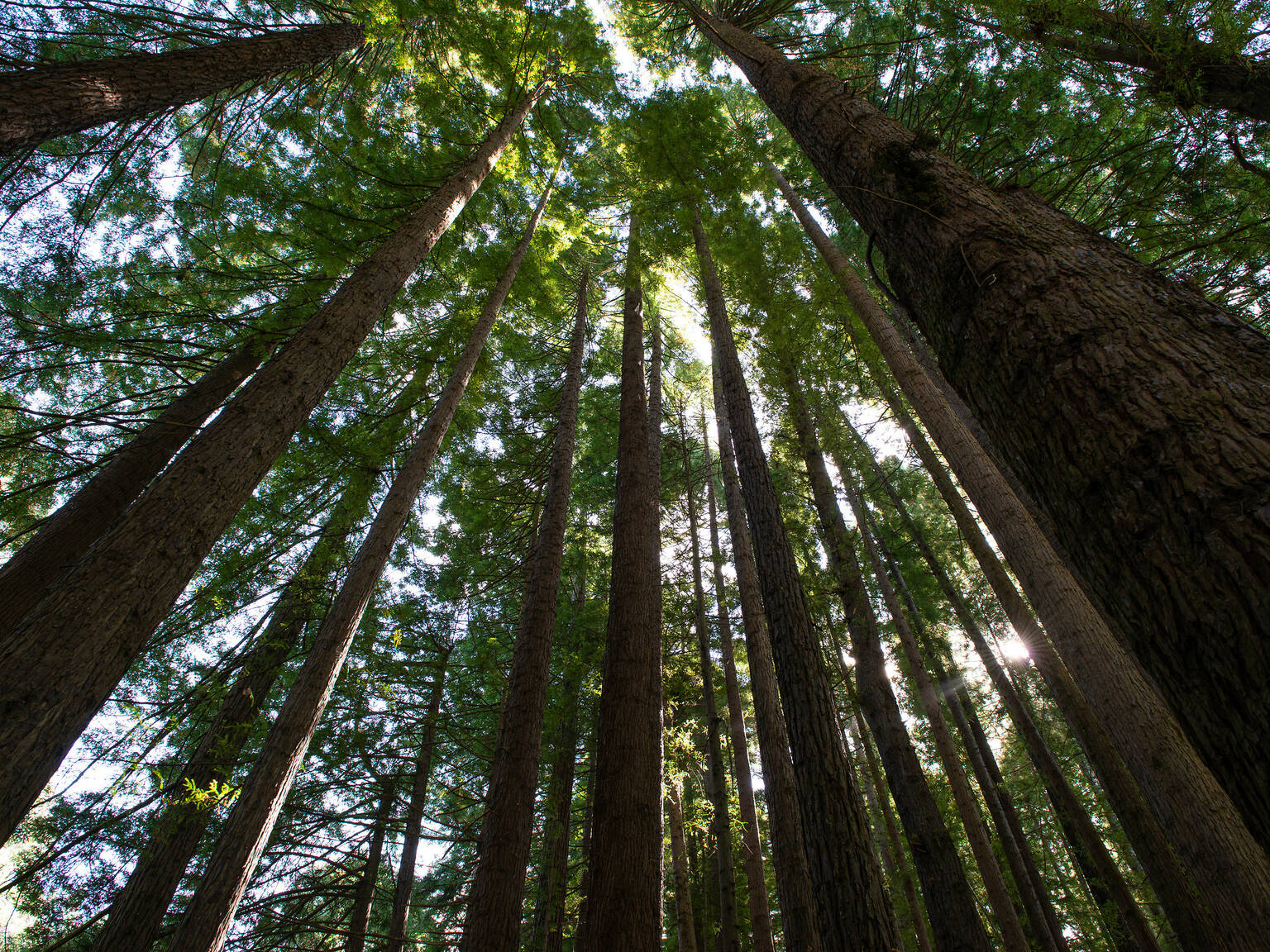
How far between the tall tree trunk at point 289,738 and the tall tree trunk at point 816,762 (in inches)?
135

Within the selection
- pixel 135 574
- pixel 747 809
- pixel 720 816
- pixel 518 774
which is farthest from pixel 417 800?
pixel 135 574

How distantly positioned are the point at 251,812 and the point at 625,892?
2681mm

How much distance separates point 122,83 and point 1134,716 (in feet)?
26.9

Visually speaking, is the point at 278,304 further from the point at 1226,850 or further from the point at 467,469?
the point at 1226,850

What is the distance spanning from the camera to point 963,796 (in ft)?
25.1

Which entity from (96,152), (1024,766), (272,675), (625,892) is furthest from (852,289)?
(1024,766)

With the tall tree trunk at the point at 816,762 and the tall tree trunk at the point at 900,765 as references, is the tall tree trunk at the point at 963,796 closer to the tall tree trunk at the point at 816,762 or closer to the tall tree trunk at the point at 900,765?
the tall tree trunk at the point at 900,765

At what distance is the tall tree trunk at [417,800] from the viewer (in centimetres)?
707

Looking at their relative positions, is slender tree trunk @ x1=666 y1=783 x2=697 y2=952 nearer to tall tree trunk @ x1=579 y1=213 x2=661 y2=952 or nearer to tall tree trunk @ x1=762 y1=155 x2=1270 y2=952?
tall tree trunk @ x1=579 y1=213 x2=661 y2=952

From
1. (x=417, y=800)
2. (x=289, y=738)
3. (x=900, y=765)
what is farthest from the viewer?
(x=417, y=800)

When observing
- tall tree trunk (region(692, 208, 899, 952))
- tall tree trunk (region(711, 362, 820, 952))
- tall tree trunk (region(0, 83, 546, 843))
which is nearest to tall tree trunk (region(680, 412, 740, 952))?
tall tree trunk (region(711, 362, 820, 952))

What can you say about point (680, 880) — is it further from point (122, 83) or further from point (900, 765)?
point (122, 83)

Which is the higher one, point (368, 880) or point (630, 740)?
point (630, 740)

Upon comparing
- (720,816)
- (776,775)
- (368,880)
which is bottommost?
(368,880)
